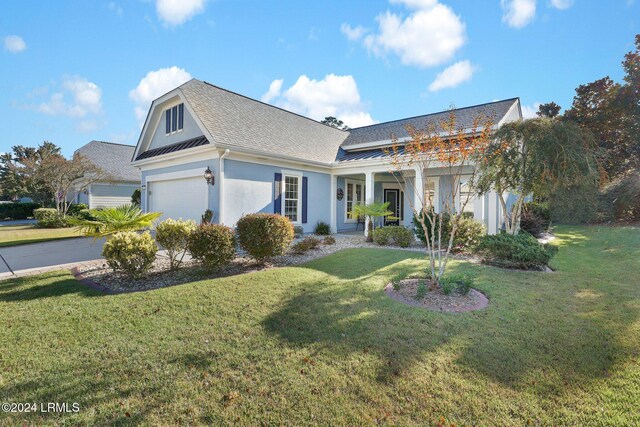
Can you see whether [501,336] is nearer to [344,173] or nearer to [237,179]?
[237,179]

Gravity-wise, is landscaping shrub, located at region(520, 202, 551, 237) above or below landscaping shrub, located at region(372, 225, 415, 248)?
above

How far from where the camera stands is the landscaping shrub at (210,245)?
629cm

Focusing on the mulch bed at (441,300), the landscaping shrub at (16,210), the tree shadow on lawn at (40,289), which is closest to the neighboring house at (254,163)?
the tree shadow on lawn at (40,289)

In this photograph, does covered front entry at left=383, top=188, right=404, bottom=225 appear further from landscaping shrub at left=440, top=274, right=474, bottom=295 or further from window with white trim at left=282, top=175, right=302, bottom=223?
landscaping shrub at left=440, top=274, right=474, bottom=295

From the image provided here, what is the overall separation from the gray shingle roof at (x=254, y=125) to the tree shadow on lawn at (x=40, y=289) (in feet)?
18.8

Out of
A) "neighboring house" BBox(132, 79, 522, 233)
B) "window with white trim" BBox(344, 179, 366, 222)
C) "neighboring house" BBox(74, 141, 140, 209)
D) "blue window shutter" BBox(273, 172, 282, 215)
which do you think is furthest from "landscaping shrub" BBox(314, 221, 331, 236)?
"neighboring house" BBox(74, 141, 140, 209)

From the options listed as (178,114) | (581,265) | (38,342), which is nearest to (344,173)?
(178,114)

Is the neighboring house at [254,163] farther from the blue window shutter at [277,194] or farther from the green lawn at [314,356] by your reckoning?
the green lawn at [314,356]

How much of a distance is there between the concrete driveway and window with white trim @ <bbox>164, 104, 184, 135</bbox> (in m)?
5.54

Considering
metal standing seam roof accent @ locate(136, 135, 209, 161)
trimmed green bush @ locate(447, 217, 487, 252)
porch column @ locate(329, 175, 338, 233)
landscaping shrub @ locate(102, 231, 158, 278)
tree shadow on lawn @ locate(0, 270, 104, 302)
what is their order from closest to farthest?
tree shadow on lawn @ locate(0, 270, 104, 302) < landscaping shrub @ locate(102, 231, 158, 278) < trimmed green bush @ locate(447, 217, 487, 252) < metal standing seam roof accent @ locate(136, 135, 209, 161) < porch column @ locate(329, 175, 338, 233)

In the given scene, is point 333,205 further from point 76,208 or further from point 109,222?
point 76,208

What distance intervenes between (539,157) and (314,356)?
328 inches

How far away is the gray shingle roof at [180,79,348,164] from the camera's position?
10953mm

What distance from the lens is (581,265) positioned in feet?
25.6
